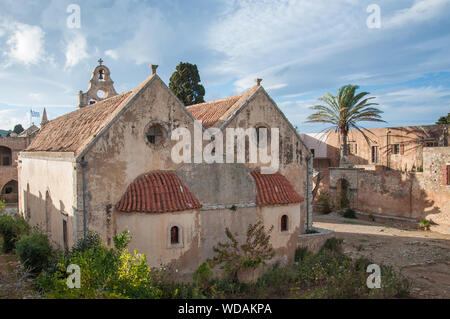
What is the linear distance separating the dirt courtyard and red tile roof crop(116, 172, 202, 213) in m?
9.47

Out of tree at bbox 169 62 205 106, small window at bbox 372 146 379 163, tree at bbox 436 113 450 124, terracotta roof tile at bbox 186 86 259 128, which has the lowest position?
small window at bbox 372 146 379 163

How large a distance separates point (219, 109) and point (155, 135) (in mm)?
Answer: 4653

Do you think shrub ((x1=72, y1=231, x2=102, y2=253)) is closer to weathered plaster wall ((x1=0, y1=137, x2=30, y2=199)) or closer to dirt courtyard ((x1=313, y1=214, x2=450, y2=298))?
dirt courtyard ((x1=313, y1=214, x2=450, y2=298))

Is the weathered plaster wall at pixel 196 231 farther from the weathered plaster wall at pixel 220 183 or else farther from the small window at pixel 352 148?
the small window at pixel 352 148

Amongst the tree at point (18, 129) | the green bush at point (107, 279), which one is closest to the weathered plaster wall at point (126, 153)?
the green bush at point (107, 279)

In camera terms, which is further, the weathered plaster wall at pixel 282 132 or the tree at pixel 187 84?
the tree at pixel 187 84

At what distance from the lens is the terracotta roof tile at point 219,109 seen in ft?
51.5

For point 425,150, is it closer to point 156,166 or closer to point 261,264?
point 261,264

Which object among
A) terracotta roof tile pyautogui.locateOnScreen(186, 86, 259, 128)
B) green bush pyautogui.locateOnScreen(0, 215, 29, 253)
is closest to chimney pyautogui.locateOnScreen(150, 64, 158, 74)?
terracotta roof tile pyautogui.locateOnScreen(186, 86, 259, 128)

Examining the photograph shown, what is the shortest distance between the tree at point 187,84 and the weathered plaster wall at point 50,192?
14.6 meters

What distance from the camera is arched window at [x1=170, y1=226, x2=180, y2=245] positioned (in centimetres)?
1283

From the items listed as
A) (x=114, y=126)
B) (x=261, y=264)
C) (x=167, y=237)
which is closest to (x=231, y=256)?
(x=261, y=264)

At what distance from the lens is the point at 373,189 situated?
1107 inches
